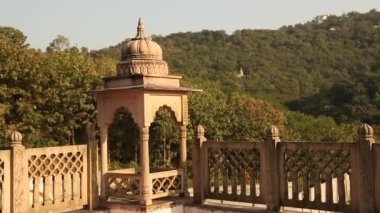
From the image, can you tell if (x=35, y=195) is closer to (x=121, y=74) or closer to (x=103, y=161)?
(x=103, y=161)

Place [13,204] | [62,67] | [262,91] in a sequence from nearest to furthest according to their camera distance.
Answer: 1. [13,204]
2. [62,67]
3. [262,91]

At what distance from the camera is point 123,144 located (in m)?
25.9

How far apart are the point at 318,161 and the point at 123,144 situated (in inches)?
748

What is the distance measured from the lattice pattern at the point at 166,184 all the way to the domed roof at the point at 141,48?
2.37 metres

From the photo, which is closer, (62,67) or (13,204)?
(13,204)

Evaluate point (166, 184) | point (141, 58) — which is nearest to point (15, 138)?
point (141, 58)

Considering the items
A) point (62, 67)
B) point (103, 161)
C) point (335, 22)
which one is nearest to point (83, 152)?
point (103, 161)

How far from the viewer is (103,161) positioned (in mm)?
9461

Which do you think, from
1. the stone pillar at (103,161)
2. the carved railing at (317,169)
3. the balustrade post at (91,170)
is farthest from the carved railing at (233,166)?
the balustrade post at (91,170)

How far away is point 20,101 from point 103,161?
1166cm

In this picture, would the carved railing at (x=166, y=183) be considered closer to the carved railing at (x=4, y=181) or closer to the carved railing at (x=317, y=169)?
the carved railing at (x=317, y=169)

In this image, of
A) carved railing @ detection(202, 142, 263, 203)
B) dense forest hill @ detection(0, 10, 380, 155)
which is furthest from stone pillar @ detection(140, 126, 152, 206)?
dense forest hill @ detection(0, 10, 380, 155)

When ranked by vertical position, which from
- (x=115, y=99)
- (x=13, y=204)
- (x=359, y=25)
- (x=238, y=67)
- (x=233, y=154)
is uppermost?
(x=359, y=25)

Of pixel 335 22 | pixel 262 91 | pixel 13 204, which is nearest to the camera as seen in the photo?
pixel 13 204
